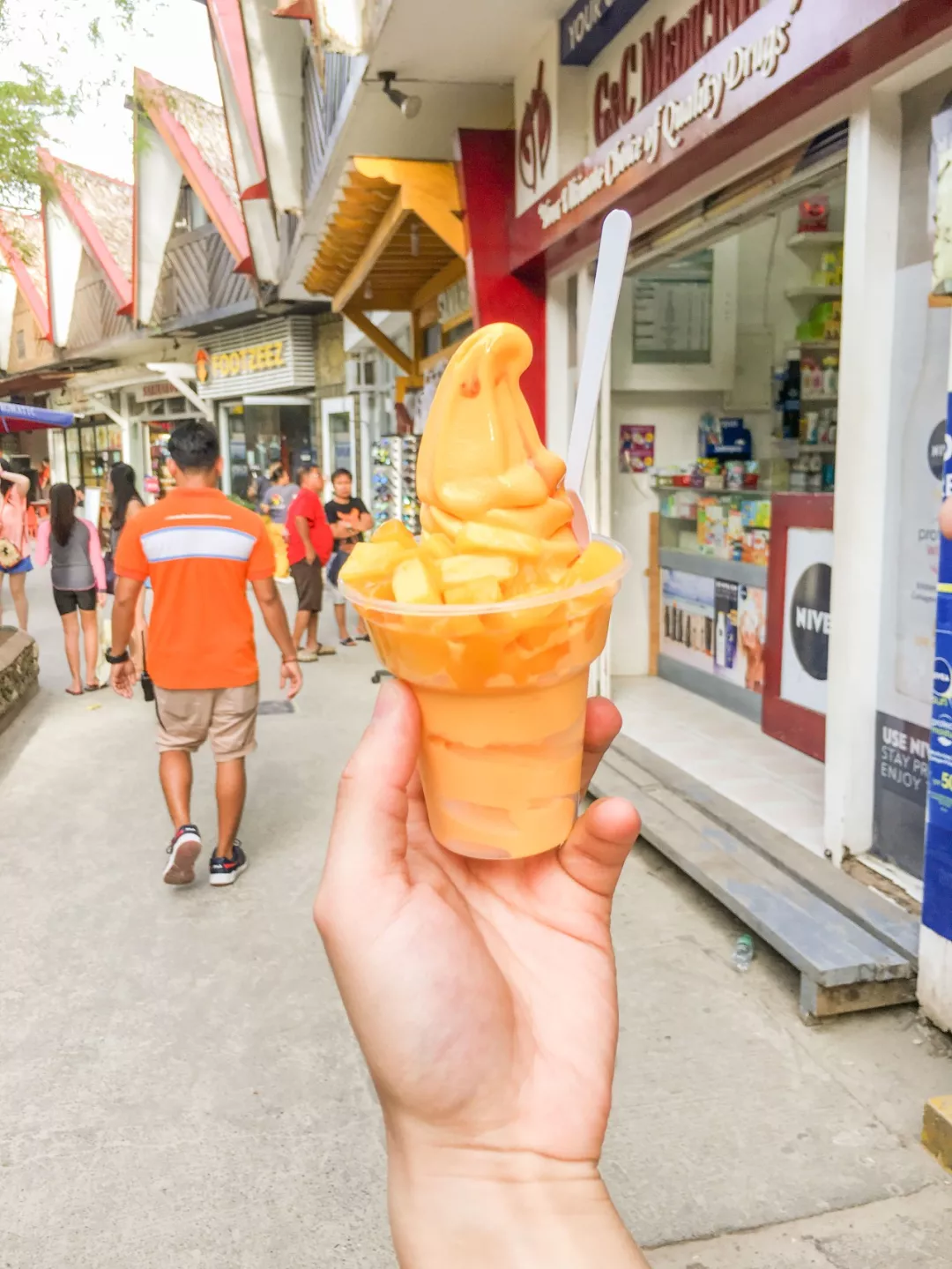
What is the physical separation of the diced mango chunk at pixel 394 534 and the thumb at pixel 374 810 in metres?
0.38

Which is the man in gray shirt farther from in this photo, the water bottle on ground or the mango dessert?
the mango dessert

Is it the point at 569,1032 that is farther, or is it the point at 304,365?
the point at 304,365

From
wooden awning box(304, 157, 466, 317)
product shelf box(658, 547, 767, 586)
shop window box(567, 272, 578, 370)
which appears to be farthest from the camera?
wooden awning box(304, 157, 466, 317)

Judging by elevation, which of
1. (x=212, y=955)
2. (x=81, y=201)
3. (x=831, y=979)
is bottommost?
(x=212, y=955)

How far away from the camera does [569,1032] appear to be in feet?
4.54

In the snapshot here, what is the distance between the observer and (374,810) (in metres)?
1.30

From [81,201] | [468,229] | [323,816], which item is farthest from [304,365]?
[323,816]

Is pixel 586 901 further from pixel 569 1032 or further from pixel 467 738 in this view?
pixel 467 738

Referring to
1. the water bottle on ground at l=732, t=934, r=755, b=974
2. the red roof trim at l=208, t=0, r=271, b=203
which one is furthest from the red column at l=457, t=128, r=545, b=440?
the red roof trim at l=208, t=0, r=271, b=203

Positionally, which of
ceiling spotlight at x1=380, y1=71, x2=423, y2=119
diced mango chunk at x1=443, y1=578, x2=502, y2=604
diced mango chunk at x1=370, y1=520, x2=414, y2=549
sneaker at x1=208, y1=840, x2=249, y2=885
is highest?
ceiling spotlight at x1=380, y1=71, x2=423, y2=119

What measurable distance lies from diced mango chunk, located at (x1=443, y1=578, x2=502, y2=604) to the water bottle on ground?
2.57m

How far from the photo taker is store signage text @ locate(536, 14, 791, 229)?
3.53 metres

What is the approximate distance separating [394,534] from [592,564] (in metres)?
0.34

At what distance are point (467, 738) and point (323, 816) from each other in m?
3.92
